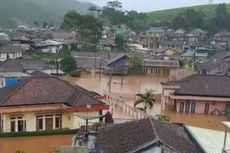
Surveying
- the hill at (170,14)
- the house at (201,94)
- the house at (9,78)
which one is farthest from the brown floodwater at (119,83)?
the hill at (170,14)

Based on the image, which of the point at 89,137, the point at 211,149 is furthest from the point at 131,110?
the point at 211,149

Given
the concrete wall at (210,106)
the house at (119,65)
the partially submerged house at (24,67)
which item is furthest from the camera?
the house at (119,65)

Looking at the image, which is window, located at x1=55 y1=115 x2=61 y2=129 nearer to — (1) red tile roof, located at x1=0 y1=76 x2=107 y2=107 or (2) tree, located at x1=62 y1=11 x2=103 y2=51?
(1) red tile roof, located at x1=0 y1=76 x2=107 y2=107

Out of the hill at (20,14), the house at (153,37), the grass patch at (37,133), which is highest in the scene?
the hill at (20,14)

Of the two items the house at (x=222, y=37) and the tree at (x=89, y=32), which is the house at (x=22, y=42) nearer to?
the tree at (x=89, y=32)

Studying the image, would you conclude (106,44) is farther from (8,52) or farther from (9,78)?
(9,78)

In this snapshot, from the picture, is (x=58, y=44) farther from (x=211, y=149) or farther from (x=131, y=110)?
(x=211, y=149)

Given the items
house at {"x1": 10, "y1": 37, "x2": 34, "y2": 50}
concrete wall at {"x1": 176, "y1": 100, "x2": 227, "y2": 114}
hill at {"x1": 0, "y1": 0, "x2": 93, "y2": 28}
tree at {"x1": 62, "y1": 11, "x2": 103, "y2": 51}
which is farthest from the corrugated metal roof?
hill at {"x1": 0, "y1": 0, "x2": 93, "y2": 28}
